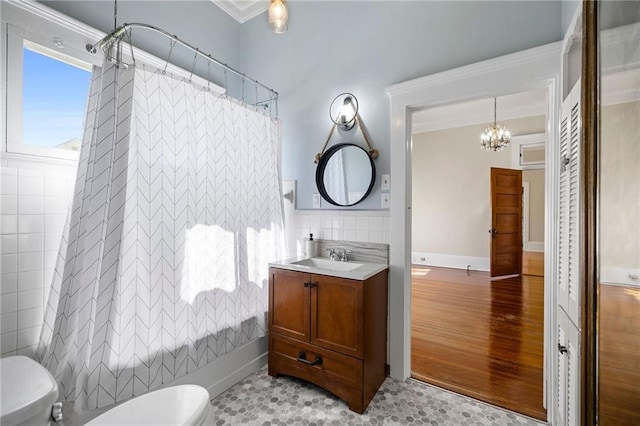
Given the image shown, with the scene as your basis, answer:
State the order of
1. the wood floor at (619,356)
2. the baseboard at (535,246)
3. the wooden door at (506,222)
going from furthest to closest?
the baseboard at (535,246), the wooden door at (506,222), the wood floor at (619,356)

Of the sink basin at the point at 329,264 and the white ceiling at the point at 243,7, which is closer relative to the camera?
the sink basin at the point at 329,264

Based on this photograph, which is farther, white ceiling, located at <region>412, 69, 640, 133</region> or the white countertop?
white ceiling, located at <region>412, 69, 640, 133</region>

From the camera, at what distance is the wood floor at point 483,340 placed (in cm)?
197

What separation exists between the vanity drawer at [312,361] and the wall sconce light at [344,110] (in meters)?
1.67

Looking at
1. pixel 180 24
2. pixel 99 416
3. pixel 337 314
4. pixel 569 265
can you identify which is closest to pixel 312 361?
pixel 337 314

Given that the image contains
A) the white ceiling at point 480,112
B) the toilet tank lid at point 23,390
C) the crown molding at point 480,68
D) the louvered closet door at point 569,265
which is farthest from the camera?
the white ceiling at point 480,112

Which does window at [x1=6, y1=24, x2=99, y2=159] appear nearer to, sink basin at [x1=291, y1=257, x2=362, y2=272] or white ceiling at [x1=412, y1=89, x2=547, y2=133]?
sink basin at [x1=291, y1=257, x2=362, y2=272]

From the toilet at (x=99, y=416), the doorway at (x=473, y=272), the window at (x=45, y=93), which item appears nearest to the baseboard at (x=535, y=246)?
the doorway at (x=473, y=272)

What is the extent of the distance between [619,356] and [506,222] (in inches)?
Result: 205

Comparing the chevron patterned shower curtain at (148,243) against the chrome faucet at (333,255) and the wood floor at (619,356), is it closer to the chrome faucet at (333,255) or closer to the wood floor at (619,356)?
the chrome faucet at (333,255)

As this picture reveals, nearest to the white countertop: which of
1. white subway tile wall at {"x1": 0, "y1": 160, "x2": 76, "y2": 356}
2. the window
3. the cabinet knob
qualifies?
the cabinet knob

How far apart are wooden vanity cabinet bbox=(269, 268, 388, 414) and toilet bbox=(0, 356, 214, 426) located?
2.88 ft

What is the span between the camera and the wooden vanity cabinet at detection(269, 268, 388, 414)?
1764 millimetres

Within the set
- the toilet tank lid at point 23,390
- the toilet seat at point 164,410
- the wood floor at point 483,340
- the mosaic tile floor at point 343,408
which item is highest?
the toilet tank lid at point 23,390
